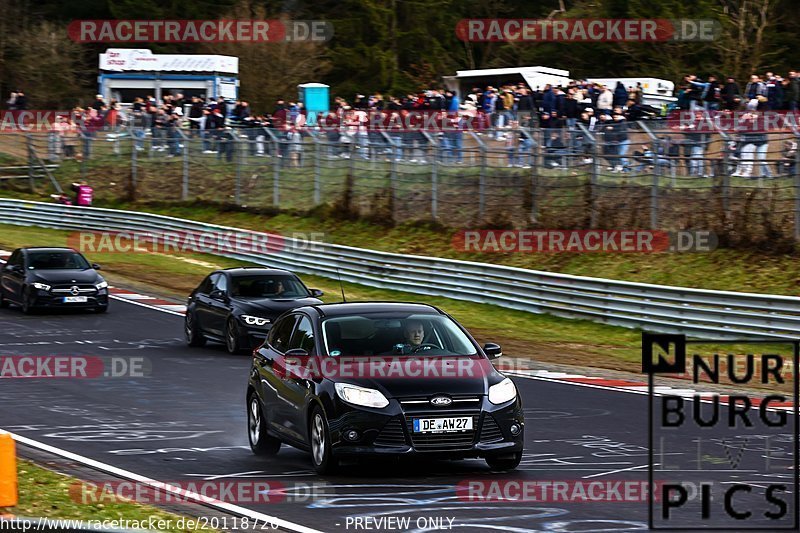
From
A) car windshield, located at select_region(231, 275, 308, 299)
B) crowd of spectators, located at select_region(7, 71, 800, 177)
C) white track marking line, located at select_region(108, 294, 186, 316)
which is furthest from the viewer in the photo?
white track marking line, located at select_region(108, 294, 186, 316)

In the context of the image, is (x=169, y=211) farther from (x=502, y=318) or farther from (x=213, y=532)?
(x=213, y=532)

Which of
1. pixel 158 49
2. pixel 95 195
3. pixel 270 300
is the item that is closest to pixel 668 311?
pixel 270 300

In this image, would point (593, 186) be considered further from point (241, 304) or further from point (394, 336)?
point (394, 336)

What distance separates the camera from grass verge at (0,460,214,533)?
30.1ft

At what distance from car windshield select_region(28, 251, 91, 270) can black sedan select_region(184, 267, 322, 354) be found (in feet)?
18.9

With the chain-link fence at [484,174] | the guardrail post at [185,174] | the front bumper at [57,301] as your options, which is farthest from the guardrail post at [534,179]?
the guardrail post at [185,174]

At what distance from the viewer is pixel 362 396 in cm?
1111
